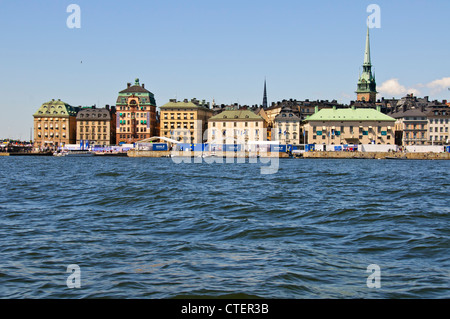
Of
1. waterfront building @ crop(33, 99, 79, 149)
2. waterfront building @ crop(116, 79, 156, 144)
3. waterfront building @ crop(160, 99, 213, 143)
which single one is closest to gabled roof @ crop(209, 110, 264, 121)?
waterfront building @ crop(160, 99, 213, 143)

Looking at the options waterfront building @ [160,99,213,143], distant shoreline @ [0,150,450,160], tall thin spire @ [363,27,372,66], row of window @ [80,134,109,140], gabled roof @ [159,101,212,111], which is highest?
tall thin spire @ [363,27,372,66]

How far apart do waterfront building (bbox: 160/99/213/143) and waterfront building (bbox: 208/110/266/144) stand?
609 cm

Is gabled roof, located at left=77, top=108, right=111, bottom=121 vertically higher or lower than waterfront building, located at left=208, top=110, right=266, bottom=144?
higher

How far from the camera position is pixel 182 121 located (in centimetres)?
13100

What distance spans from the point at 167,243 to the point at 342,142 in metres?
113

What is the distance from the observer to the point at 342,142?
405ft

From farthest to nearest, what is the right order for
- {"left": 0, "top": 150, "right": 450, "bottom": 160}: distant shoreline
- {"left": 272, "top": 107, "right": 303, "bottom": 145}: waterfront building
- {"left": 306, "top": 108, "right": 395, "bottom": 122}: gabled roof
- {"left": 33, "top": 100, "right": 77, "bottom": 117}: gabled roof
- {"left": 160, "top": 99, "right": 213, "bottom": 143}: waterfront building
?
{"left": 33, "top": 100, "right": 77, "bottom": 117}: gabled roof < {"left": 160, "top": 99, "right": 213, "bottom": 143}: waterfront building < {"left": 272, "top": 107, "right": 303, "bottom": 145}: waterfront building < {"left": 306, "top": 108, "right": 395, "bottom": 122}: gabled roof < {"left": 0, "top": 150, "right": 450, "bottom": 160}: distant shoreline

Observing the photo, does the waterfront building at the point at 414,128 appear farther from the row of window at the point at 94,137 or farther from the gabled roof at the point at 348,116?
the row of window at the point at 94,137

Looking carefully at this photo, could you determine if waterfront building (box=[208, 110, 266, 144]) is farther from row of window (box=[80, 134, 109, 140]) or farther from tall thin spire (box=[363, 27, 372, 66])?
tall thin spire (box=[363, 27, 372, 66])

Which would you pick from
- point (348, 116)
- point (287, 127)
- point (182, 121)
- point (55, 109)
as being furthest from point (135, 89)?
point (348, 116)

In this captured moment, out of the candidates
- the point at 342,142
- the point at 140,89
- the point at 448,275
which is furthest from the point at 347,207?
the point at 140,89

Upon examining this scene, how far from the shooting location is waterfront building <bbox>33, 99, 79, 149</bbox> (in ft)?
445

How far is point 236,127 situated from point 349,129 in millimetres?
25207
